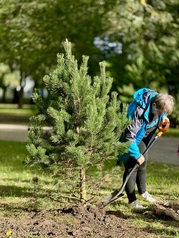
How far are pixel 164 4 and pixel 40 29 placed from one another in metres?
5.60

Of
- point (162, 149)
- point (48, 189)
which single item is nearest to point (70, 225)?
point (48, 189)

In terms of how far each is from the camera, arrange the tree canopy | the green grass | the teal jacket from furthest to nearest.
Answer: the tree canopy < the teal jacket < the green grass

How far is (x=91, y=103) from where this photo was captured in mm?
5871

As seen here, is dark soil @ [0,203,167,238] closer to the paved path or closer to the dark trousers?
the dark trousers

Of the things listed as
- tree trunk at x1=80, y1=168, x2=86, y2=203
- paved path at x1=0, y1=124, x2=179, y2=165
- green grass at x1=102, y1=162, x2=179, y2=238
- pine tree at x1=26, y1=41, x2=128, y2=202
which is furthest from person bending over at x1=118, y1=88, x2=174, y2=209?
paved path at x1=0, y1=124, x2=179, y2=165

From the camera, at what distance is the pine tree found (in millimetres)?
5867

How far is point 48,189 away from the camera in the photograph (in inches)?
293

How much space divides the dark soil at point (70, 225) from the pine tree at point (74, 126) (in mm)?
351

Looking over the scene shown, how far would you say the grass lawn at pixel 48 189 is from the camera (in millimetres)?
6266

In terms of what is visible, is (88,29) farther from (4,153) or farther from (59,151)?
(59,151)

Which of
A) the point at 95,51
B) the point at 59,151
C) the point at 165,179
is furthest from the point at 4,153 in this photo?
the point at 95,51

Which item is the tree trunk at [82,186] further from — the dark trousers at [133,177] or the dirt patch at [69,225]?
the dark trousers at [133,177]

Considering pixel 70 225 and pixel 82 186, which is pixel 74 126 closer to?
pixel 82 186

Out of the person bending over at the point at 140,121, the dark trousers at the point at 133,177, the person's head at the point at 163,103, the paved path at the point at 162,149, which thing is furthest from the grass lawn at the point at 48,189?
the paved path at the point at 162,149
